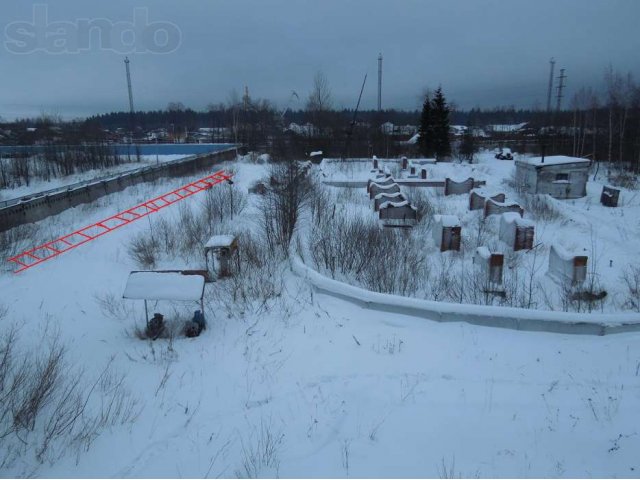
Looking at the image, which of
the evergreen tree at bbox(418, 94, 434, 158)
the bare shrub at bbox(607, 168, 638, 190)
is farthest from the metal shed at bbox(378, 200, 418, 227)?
the evergreen tree at bbox(418, 94, 434, 158)

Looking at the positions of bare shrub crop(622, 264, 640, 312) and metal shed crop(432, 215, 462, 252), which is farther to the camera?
metal shed crop(432, 215, 462, 252)

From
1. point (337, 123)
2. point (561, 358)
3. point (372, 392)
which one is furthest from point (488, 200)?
point (337, 123)

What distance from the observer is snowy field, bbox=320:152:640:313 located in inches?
331

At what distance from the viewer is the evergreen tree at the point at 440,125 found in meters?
34.9

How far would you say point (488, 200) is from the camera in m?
15.8

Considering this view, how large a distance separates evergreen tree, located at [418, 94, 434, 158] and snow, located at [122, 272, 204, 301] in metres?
32.6

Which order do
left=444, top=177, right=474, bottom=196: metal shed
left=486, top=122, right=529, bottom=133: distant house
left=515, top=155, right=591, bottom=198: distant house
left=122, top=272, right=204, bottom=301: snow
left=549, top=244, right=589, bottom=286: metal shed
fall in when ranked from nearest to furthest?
left=122, top=272, right=204, bottom=301: snow → left=549, top=244, right=589, bottom=286: metal shed → left=515, top=155, right=591, bottom=198: distant house → left=444, top=177, right=474, bottom=196: metal shed → left=486, top=122, right=529, bottom=133: distant house

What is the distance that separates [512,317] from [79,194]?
19369mm

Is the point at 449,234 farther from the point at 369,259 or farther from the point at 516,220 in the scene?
the point at 369,259

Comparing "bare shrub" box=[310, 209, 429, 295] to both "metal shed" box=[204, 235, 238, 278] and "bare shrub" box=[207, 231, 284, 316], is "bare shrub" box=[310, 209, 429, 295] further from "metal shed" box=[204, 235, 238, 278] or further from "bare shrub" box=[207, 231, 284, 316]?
"metal shed" box=[204, 235, 238, 278]

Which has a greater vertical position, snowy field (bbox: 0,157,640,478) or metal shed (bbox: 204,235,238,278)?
metal shed (bbox: 204,235,238,278)

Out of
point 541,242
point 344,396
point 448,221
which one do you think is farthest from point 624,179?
point 344,396

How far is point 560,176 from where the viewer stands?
69.6ft

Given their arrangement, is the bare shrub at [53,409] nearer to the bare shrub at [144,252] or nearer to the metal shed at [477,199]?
the bare shrub at [144,252]
